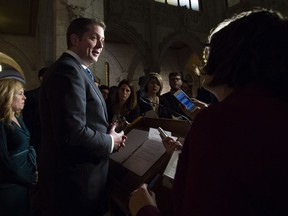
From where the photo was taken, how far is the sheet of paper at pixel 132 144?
63.6 inches

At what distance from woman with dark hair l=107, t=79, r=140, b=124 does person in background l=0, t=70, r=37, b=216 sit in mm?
1333

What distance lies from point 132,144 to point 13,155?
1057mm

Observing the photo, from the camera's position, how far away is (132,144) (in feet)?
5.49

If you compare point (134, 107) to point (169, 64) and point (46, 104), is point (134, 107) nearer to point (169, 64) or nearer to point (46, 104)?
point (46, 104)

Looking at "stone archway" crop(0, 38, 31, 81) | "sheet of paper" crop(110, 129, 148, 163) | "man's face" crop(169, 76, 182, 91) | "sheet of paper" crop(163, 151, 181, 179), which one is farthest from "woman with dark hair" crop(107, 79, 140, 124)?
"stone archway" crop(0, 38, 31, 81)

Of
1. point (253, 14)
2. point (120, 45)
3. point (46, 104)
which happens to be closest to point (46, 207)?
point (46, 104)

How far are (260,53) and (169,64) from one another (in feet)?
50.3

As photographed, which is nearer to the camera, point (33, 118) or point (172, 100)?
point (33, 118)

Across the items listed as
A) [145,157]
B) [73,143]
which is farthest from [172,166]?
[73,143]

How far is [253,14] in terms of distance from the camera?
77cm

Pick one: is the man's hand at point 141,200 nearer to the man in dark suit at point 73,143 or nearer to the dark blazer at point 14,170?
the man in dark suit at point 73,143

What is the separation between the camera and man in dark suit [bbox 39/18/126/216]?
51.8 inches

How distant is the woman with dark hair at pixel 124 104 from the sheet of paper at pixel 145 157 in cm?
180

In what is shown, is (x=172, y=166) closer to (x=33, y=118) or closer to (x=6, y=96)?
(x=6, y=96)
